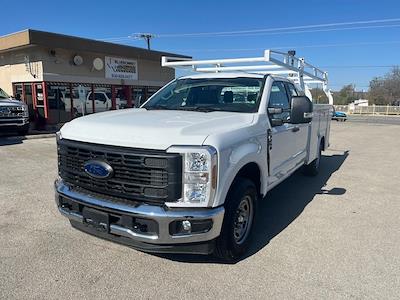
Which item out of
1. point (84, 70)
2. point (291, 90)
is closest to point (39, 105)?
point (84, 70)

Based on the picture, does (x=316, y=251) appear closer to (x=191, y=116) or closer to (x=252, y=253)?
(x=252, y=253)

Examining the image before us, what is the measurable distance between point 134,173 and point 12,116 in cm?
1136

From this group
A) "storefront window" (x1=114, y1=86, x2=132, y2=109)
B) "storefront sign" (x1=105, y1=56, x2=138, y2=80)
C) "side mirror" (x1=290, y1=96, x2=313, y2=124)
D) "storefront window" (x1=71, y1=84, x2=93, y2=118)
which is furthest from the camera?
"storefront window" (x1=114, y1=86, x2=132, y2=109)

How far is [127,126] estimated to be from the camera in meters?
3.32

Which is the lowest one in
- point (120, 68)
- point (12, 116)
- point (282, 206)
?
point (282, 206)

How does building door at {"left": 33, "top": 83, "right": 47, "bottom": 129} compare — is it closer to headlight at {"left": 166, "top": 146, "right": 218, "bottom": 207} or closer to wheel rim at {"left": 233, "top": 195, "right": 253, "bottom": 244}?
wheel rim at {"left": 233, "top": 195, "right": 253, "bottom": 244}

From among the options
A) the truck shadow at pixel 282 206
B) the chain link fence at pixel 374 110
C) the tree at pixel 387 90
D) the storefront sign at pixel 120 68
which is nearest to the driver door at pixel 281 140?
the truck shadow at pixel 282 206

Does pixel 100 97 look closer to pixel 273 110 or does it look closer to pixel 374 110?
pixel 273 110

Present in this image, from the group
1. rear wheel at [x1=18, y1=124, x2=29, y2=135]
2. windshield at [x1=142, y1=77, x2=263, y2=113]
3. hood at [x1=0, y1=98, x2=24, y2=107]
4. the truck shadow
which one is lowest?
the truck shadow

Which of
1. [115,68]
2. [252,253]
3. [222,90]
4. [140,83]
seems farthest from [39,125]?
[252,253]

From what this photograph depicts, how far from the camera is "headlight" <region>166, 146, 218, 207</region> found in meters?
3.00

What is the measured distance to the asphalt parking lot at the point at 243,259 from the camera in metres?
3.15

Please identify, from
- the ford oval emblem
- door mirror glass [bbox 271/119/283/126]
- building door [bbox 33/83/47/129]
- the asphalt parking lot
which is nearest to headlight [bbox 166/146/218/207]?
the ford oval emblem

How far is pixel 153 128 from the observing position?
3.20m
